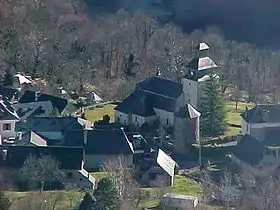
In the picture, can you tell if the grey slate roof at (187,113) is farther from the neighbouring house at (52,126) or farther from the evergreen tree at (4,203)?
the evergreen tree at (4,203)

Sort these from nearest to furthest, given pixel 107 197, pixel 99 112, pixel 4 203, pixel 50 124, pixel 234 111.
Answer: pixel 4 203 < pixel 107 197 < pixel 50 124 < pixel 99 112 < pixel 234 111

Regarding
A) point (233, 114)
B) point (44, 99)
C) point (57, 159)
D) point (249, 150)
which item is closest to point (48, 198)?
point (57, 159)

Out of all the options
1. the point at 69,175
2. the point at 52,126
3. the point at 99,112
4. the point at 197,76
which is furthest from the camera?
the point at 99,112

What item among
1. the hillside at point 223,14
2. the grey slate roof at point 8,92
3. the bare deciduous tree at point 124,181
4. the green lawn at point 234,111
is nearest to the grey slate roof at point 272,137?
the green lawn at point 234,111

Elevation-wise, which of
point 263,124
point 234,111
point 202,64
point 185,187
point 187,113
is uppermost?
point 202,64

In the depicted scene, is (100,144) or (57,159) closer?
(57,159)

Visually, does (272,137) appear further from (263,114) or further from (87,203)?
(87,203)

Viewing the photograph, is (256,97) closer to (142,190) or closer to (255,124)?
(255,124)
